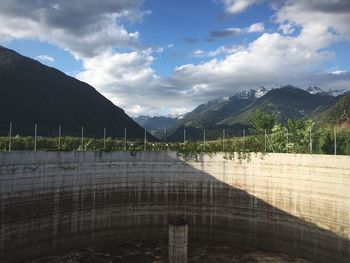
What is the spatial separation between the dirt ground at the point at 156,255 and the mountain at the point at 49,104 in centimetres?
9145

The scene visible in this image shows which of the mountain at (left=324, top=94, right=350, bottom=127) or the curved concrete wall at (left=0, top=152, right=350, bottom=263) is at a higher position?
the mountain at (left=324, top=94, right=350, bottom=127)

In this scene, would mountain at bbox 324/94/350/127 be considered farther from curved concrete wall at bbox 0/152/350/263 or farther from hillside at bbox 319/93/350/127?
curved concrete wall at bbox 0/152/350/263

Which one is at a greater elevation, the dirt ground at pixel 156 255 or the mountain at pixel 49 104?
the mountain at pixel 49 104

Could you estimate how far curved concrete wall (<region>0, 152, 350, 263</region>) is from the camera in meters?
31.5

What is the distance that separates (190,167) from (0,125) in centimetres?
9704

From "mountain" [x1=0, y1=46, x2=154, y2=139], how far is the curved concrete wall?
292 feet

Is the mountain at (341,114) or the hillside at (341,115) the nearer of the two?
the hillside at (341,115)

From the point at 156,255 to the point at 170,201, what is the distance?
670cm

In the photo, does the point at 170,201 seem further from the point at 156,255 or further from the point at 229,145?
the point at 229,145

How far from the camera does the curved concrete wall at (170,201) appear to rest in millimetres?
31547

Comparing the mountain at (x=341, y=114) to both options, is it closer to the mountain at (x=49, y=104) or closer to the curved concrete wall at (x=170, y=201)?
the mountain at (x=49, y=104)

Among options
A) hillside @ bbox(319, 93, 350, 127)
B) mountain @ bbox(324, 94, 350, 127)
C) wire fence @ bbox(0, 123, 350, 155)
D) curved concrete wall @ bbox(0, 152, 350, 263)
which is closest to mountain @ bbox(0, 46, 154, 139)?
wire fence @ bbox(0, 123, 350, 155)

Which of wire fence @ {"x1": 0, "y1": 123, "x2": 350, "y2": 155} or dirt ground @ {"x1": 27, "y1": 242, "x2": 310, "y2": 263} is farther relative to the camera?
wire fence @ {"x1": 0, "y1": 123, "x2": 350, "y2": 155}

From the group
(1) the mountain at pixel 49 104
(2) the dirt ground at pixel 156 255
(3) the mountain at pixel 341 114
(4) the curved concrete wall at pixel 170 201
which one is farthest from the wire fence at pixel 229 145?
(3) the mountain at pixel 341 114
